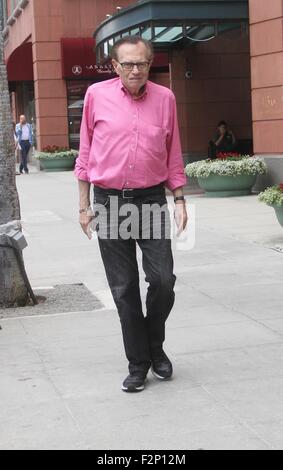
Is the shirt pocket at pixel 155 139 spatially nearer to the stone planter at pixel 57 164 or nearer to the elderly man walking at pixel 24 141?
the elderly man walking at pixel 24 141

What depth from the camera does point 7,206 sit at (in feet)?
26.6

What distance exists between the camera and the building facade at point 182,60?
54.9ft

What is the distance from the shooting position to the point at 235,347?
6117 millimetres

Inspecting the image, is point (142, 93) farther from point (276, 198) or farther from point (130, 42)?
point (276, 198)

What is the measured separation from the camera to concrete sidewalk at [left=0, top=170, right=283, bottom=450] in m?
4.45

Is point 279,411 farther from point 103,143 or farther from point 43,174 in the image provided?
point 43,174

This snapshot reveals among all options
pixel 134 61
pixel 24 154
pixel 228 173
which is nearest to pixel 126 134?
pixel 134 61

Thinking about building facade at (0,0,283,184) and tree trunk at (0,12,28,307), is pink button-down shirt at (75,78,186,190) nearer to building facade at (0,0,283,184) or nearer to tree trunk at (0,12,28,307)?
tree trunk at (0,12,28,307)

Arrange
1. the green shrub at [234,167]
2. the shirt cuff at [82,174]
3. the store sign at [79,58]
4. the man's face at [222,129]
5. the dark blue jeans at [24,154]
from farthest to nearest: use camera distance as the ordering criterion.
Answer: the store sign at [79,58], the dark blue jeans at [24,154], the man's face at [222,129], the green shrub at [234,167], the shirt cuff at [82,174]

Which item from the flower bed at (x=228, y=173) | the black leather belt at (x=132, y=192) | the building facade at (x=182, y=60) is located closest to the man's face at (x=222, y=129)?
the building facade at (x=182, y=60)

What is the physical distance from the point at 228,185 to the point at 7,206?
9.64m

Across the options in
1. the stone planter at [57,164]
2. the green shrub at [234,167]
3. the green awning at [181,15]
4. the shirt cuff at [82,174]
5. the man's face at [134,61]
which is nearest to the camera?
the man's face at [134,61]

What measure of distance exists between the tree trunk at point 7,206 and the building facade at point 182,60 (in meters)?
8.88
